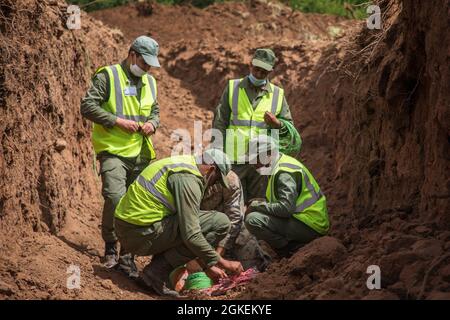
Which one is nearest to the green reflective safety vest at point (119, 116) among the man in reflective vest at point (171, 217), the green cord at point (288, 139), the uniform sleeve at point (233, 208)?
the man in reflective vest at point (171, 217)

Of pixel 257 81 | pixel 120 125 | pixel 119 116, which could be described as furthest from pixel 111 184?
pixel 257 81

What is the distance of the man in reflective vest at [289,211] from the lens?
311 inches

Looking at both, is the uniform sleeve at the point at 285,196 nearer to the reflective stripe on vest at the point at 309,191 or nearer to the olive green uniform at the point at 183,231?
the reflective stripe on vest at the point at 309,191

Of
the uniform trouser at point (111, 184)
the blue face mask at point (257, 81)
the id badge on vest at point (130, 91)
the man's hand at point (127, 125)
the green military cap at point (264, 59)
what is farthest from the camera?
the blue face mask at point (257, 81)

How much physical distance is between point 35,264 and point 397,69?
3.61 metres

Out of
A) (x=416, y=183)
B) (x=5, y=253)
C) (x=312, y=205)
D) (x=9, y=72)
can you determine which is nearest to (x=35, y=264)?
(x=5, y=253)

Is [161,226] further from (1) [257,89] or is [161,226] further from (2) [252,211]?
(1) [257,89]

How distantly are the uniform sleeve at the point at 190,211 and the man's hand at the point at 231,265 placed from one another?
164 millimetres

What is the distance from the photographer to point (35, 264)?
7281mm

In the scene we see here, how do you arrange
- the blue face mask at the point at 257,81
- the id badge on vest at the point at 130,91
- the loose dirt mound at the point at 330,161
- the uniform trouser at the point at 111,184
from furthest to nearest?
the blue face mask at the point at 257,81 → the id badge on vest at the point at 130,91 → the uniform trouser at the point at 111,184 → the loose dirt mound at the point at 330,161

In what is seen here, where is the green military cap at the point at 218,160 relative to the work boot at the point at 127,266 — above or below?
above

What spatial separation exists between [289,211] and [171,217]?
3.82 ft

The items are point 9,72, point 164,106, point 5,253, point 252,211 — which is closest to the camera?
point 5,253

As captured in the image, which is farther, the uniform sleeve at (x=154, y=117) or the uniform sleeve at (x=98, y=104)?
the uniform sleeve at (x=154, y=117)
